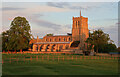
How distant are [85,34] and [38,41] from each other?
3105 centimetres

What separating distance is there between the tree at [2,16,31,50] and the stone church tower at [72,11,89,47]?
149 feet

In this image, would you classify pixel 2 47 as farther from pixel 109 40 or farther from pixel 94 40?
pixel 109 40

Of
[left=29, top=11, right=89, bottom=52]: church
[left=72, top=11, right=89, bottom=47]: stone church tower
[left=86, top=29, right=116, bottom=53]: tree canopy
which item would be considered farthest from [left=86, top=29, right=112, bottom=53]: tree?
[left=72, top=11, right=89, bottom=47]: stone church tower

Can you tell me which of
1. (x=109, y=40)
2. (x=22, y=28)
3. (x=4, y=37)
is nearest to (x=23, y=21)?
(x=22, y=28)

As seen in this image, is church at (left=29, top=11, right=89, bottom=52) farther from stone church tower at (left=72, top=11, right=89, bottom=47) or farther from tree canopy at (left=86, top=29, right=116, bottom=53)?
tree canopy at (left=86, top=29, right=116, bottom=53)

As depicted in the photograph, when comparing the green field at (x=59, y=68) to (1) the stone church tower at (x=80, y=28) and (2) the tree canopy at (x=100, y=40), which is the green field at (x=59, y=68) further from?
(1) the stone church tower at (x=80, y=28)

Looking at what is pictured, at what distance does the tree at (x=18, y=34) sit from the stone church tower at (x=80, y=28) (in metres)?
45.4

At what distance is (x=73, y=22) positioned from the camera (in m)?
130

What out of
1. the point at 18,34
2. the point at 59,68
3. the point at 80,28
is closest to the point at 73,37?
the point at 80,28

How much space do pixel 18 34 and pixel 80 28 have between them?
53.9 m

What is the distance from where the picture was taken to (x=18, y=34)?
81.4m

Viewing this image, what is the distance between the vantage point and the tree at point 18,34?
79.2m

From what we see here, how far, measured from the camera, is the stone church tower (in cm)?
12419

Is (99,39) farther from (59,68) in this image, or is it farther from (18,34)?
(59,68)
